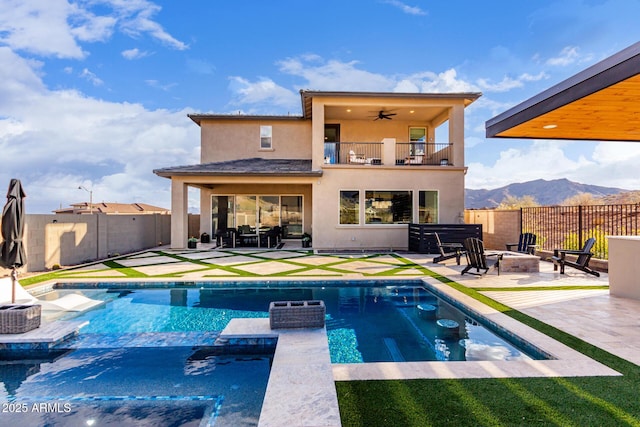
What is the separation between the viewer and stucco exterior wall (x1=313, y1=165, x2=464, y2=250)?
14.2 m

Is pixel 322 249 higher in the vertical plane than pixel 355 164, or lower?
lower

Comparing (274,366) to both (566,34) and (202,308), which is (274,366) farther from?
(566,34)

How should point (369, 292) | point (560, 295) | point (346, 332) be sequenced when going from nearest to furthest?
point (346, 332) → point (560, 295) → point (369, 292)

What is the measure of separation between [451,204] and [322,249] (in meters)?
5.94

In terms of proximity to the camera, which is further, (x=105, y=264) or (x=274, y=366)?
(x=105, y=264)

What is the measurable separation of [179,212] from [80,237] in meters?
3.64

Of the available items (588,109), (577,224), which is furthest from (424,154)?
(588,109)

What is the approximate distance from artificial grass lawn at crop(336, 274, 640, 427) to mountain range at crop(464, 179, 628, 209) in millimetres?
56788

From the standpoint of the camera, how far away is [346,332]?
524 centimetres

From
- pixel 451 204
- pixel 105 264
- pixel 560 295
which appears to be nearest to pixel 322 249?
pixel 451 204

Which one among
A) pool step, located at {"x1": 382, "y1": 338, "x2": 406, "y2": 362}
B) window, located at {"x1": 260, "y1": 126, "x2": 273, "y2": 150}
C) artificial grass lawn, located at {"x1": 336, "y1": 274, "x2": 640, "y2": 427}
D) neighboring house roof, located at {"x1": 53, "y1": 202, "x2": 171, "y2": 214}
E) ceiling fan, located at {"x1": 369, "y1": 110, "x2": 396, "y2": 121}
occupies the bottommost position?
pool step, located at {"x1": 382, "y1": 338, "x2": 406, "y2": 362}

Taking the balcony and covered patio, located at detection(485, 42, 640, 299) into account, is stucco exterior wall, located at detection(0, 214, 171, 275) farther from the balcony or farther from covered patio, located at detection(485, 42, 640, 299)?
Answer: covered patio, located at detection(485, 42, 640, 299)

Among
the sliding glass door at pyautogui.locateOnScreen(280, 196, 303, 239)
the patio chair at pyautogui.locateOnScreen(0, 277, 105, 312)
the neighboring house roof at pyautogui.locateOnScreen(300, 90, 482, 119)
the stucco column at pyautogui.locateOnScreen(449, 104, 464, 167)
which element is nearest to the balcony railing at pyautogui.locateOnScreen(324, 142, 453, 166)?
the stucco column at pyautogui.locateOnScreen(449, 104, 464, 167)

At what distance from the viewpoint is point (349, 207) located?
1434 cm
